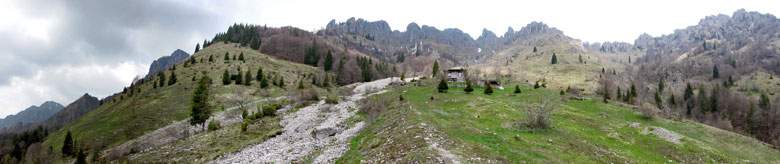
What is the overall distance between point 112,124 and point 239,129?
34.0 metres

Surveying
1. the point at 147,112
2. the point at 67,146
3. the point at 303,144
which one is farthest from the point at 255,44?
the point at 303,144

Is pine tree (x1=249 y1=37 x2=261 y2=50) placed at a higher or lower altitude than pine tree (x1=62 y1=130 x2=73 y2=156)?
higher

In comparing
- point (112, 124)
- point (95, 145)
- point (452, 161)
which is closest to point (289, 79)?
point (112, 124)

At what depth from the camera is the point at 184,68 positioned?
3784 inches

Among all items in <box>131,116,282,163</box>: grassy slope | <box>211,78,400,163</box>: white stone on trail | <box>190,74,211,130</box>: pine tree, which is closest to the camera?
<box>211,78,400,163</box>: white stone on trail

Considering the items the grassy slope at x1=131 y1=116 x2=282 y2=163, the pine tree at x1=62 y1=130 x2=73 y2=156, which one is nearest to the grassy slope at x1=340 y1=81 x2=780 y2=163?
the grassy slope at x1=131 y1=116 x2=282 y2=163

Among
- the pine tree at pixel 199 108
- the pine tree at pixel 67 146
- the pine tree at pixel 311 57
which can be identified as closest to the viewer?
the pine tree at pixel 199 108

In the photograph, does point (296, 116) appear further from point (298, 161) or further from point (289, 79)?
point (289, 79)

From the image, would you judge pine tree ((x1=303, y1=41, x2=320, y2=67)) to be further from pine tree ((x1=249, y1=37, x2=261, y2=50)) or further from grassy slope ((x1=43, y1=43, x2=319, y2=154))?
grassy slope ((x1=43, y1=43, x2=319, y2=154))

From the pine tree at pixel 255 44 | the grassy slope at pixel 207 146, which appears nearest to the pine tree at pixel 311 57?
the pine tree at pixel 255 44

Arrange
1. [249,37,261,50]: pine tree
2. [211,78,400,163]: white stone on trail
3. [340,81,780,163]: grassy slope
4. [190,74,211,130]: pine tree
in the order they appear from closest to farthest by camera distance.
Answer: [340,81,780,163]: grassy slope → [211,78,400,163]: white stone on trail → [190,74,211,130]: pine tree → [249,37,261,50]: pine tree

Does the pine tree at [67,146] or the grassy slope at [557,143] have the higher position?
the grassy slope at [557,143]

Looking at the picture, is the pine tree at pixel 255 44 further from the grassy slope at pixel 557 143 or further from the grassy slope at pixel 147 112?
the grassy slope at pixel 557 143

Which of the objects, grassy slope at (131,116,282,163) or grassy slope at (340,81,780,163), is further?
grassy slope at (131,116,282,163)
